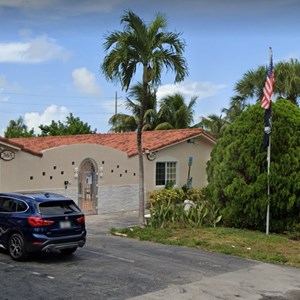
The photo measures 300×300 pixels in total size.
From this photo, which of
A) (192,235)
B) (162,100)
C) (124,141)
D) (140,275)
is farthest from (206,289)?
(162,100)

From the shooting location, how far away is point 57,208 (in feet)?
35.1

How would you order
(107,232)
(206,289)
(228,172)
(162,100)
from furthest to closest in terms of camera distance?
1. (162,100)
2. (228,172)
3. (107,232)
4. (206,289)

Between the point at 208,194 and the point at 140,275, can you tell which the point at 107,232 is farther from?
the point at 140,275

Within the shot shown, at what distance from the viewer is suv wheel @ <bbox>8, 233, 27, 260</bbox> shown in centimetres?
1022

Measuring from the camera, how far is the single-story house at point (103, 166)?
56.6ft

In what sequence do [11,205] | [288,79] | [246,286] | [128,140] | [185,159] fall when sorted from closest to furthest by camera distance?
1. [246,286]
2. [11,205]
3. [128,140]
4. [185,159]
5. [288,79]

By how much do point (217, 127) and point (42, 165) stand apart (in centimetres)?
2086

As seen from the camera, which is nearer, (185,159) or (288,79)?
(185,159)

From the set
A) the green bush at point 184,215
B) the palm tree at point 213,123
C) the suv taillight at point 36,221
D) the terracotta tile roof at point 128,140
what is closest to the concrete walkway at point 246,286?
the suv taillight at point 36,221

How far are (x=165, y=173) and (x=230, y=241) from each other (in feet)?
34.4

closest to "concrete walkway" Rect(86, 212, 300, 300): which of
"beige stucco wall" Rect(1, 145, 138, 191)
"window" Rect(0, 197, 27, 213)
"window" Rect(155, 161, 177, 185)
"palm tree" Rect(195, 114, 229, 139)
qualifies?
"window" Rect(0, 197, 27, 213)

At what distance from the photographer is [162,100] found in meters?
36.3

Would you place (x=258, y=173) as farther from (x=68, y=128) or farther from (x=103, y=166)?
(x=68, y=128)

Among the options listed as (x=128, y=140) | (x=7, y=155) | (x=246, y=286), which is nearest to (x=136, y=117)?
(x=128, y=140)
